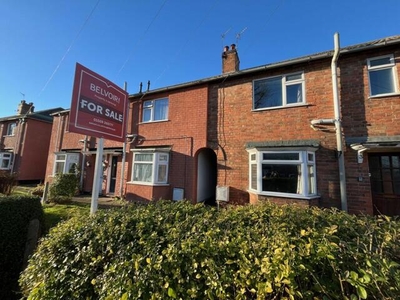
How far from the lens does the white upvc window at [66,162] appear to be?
558 inches

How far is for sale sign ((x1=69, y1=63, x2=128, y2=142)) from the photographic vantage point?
4.62m

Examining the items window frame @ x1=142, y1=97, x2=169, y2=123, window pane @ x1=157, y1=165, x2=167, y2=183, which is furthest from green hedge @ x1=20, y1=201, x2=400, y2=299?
window frame @ x1=142, y1=97, x2=169, y2=123

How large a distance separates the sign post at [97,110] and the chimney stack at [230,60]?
656 centimetres

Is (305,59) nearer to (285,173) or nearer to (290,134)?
(290,134)

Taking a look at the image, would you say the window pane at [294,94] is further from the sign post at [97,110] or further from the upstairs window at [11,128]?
the upstairs window at [11,128]

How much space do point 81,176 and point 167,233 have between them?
46.4ft

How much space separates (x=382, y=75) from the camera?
7.16 metres

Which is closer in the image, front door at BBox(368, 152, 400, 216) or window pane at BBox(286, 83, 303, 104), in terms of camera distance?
front door at BBox(368, 152, 400, 216)

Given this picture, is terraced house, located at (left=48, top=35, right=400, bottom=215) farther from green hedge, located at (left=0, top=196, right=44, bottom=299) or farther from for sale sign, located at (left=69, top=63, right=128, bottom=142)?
green hedge, located at (left=0, top=196, right=44, bottom=299)

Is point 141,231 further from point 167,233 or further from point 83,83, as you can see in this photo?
point 83,83

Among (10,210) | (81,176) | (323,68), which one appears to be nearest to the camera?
(10,210)

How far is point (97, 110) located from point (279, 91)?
7415 millimetres

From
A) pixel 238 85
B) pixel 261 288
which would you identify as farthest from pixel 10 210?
pixel 238 85

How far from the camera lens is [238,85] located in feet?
32.1
